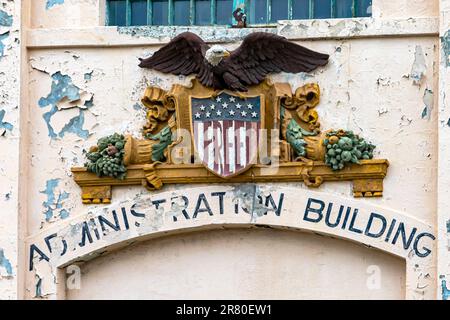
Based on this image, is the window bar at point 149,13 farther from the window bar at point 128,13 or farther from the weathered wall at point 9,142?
the weathered wall at point 9,142

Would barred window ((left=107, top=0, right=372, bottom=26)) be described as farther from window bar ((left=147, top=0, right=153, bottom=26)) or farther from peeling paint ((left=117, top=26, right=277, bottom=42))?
peeling paint ((left=117, top=26, right=277, bottom=42))

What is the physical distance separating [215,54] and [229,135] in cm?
78

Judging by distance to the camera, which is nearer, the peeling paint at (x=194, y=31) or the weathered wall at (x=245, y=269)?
the weathered wall at (x=245, y=269)

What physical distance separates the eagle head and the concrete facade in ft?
1.25

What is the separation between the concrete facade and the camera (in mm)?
17125

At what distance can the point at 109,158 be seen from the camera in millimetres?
17469

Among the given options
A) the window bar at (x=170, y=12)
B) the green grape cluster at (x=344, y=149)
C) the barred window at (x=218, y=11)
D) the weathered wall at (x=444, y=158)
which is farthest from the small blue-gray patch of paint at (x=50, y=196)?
the weathered wall at (x=444, y=158)

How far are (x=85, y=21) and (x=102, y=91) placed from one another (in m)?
0.76

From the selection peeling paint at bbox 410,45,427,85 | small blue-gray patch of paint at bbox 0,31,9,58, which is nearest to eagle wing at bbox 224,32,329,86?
peeling paint at bbox 410,45,427,85

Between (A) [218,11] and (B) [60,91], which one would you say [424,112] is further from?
(B) [60,91]

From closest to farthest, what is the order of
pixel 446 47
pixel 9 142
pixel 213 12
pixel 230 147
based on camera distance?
1. pixel 446 47
2. pixel 230 147
3. pixel 9 142
4. pixel 213 12

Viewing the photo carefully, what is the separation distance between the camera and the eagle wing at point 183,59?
17.4 m

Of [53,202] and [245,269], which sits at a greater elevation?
[53,202]

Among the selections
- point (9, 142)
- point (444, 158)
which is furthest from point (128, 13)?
point (444, 158)
